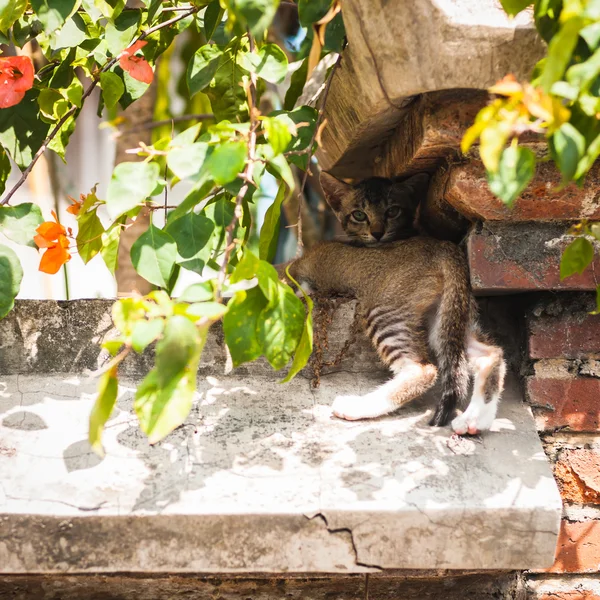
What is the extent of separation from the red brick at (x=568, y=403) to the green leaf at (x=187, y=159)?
0.97 m

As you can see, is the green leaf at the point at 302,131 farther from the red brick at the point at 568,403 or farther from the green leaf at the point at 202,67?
the red brick at the point at 568,403

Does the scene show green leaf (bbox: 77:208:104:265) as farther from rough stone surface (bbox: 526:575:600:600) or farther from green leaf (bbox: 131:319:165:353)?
rough stone surface (bbox: 526:575:600:600)

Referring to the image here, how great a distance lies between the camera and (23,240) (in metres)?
1.56

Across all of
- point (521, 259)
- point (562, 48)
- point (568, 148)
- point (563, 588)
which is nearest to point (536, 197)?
point (521, 259)

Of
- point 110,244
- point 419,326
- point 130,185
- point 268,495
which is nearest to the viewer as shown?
point 130,185

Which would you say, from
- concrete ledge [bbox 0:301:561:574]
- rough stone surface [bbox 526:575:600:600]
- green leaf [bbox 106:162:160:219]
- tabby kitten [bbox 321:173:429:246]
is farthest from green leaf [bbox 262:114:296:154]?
tabby kitten [bbox 321:173:429:246]

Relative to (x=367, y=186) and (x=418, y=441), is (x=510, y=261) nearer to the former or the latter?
(x=418, y=441)

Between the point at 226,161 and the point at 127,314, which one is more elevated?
the point at 226,161

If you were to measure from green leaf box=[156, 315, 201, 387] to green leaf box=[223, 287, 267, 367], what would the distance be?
0.23 meters

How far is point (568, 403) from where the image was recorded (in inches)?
62.9

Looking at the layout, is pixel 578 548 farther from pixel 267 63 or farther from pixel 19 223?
pixel 19 223

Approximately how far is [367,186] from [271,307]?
1.50 meters

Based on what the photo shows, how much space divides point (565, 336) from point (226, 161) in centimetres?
97

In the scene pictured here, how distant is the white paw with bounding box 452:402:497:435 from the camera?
4.97 feet
